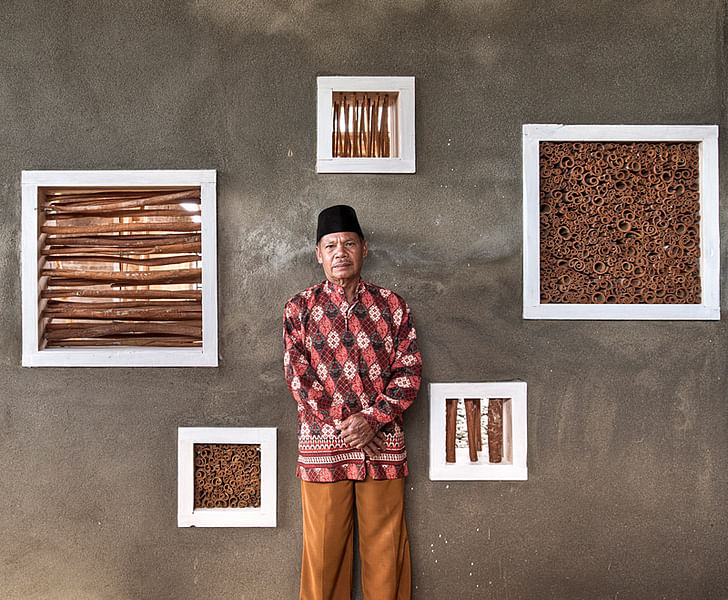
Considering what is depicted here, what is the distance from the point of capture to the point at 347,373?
9.58 feet

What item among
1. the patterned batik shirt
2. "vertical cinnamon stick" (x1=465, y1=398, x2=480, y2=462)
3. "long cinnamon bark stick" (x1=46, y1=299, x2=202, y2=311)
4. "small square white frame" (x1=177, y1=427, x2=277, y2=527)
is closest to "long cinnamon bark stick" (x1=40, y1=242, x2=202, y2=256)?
"long cinnamon bark stick" (x1=46, y1=299, x2=202, y2=311)

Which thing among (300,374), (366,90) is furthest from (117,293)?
(366,90)

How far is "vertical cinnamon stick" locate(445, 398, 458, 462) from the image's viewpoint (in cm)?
320

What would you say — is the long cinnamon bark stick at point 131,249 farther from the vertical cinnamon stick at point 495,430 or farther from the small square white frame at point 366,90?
the vertical cinnamon stick at point 495,430

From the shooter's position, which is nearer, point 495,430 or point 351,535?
point 351,535

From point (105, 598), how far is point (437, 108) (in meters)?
3.20

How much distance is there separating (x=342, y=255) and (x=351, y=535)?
1.43m

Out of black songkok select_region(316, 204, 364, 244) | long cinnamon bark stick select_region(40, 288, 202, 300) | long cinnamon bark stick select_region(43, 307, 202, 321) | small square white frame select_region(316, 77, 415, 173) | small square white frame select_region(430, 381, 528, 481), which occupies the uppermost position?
small square white frame select_region(316, 77, 415, 173)

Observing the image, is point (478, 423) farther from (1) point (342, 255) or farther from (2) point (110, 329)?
(2) point (110, 329)

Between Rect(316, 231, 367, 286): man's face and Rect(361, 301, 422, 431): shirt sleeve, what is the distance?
346mm

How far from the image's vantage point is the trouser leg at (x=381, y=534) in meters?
2.94

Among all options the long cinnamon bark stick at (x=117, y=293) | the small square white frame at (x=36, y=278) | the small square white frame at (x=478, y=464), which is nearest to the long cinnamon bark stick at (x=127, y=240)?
the small square white frame at (x=36, y=278)

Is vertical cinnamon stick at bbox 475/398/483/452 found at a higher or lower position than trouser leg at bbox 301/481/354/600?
higher

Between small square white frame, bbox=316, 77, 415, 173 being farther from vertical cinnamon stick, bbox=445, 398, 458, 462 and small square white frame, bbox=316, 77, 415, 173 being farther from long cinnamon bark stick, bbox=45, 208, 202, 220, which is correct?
vertical cinnamon stick, bbox=445, 398, 458, 462
